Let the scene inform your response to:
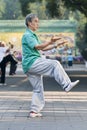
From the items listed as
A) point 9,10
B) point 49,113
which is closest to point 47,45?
point 49,113

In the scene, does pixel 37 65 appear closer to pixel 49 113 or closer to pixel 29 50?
pixel 29 50

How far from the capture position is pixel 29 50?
11.2 metres

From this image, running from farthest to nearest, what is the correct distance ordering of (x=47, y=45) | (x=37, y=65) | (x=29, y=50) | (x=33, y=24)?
1. (x=33, y=24)
2. (x=29, y=50)
3. (x=37, y=65)
4. (x=47, y=45)

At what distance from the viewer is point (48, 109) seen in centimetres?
1305

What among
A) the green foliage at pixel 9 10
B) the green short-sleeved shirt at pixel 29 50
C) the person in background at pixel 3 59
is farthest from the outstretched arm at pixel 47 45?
the green foliage at pixel 9 10

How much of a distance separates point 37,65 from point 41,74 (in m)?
0.22

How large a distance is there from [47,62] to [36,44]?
39cm

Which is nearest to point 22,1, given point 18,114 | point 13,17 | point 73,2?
point 73,2

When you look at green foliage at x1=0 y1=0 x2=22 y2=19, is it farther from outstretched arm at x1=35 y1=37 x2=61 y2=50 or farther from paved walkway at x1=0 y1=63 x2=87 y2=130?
outstretched arm at x1=35 y1=37 x2=61 y2=50

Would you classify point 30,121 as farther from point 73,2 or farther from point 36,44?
point 73,2

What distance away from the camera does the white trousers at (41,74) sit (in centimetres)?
1084

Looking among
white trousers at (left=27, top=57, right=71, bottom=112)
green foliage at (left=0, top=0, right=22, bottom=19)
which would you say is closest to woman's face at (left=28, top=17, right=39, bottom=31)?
white trousers at (left=27, top=57, right=71, bottom=112)

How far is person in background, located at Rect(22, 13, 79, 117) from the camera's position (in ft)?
35.6

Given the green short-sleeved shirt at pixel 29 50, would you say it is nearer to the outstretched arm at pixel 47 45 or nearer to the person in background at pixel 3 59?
the outstretched arm at pixel 47 45
